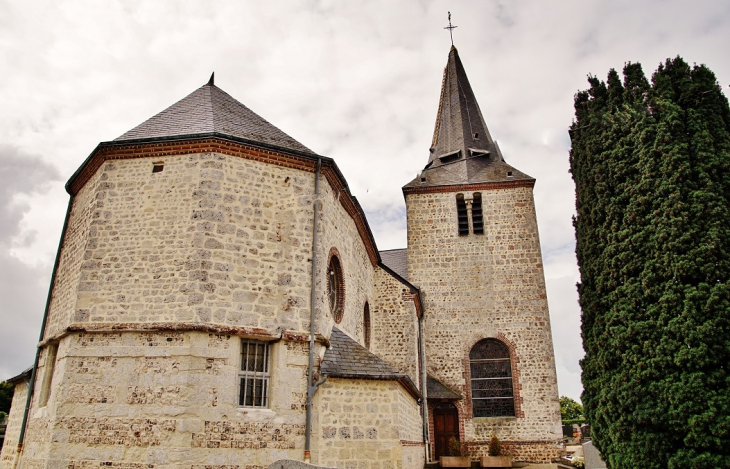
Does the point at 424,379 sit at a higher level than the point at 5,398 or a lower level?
lower

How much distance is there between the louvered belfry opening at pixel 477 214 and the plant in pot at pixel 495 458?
731cm

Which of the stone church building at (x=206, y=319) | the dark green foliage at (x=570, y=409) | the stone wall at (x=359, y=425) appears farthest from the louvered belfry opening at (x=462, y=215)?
the dark green foliage at (x=570, y=409)

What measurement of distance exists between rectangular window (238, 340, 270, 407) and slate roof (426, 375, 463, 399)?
8757 mm

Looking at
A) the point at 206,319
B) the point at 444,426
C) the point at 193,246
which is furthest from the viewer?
the point at 444,426

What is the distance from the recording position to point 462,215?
770 inches

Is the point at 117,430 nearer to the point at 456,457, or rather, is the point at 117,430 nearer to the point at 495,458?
the point at 456,457

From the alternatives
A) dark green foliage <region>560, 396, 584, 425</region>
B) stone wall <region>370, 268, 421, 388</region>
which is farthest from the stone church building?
dark green foliage <region>560, 396, 584, 425</region>

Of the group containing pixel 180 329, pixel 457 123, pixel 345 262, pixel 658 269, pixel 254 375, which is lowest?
pixel 254 375

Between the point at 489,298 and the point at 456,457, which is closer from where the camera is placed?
the point at 456,457

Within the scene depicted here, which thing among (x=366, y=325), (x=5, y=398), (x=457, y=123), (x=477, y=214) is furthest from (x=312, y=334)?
(x=5, y=398)

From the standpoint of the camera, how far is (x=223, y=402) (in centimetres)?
833

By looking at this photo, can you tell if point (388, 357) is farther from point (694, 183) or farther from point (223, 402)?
point (694, 183)

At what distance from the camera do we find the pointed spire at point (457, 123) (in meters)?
21.4

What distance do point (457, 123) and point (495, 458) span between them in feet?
44.3
